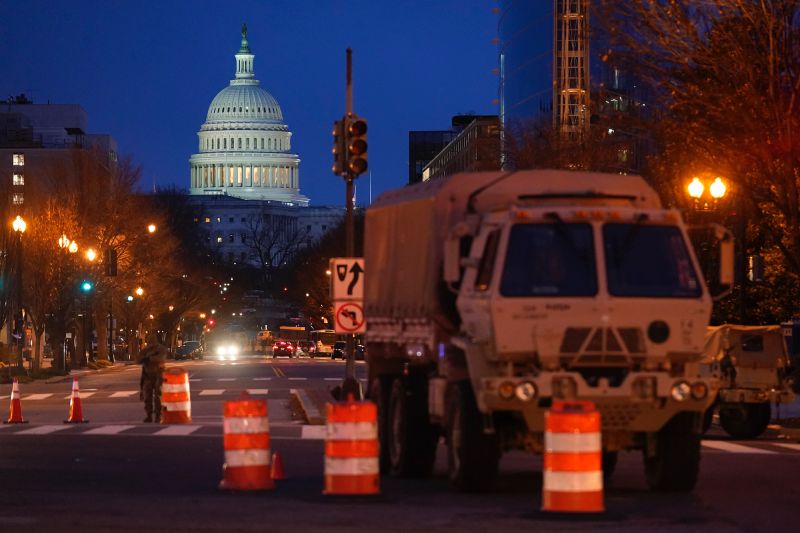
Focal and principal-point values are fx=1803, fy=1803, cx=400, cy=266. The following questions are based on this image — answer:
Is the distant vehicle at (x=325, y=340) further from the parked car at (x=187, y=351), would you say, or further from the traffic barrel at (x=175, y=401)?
the traffic barrel at (x=175, y=401)

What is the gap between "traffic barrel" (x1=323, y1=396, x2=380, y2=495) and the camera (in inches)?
629

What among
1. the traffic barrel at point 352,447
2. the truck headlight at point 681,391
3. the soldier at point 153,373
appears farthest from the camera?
the soldier at point 153,373

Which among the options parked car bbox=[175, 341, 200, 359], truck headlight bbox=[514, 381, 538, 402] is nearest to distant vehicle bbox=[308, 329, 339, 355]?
parked car bbox=[175, 341, 200, 359]

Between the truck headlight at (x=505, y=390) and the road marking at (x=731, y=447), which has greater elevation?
the truck headlight at (x=505, y=390)

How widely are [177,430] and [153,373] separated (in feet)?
14.7

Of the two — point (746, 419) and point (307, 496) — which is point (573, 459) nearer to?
point (307, 496)

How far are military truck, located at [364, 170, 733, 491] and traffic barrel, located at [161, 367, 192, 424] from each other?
1639cm

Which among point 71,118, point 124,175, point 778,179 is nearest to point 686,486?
point 778,179

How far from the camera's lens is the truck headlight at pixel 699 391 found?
53.9 ft

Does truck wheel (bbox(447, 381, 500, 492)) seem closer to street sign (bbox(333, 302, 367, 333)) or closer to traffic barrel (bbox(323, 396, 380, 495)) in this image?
traffic barrel (bbox(323, 396, 380, 495))

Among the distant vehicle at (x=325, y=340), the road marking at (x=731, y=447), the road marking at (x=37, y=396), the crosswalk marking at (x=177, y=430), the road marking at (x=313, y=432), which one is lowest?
the road marking at (x=37, y=396)

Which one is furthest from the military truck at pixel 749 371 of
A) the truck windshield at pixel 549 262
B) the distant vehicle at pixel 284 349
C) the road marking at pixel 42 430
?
the distant vehicle at pixel 284 349

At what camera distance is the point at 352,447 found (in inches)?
630

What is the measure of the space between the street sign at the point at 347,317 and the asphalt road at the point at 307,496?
2503 millimetres
